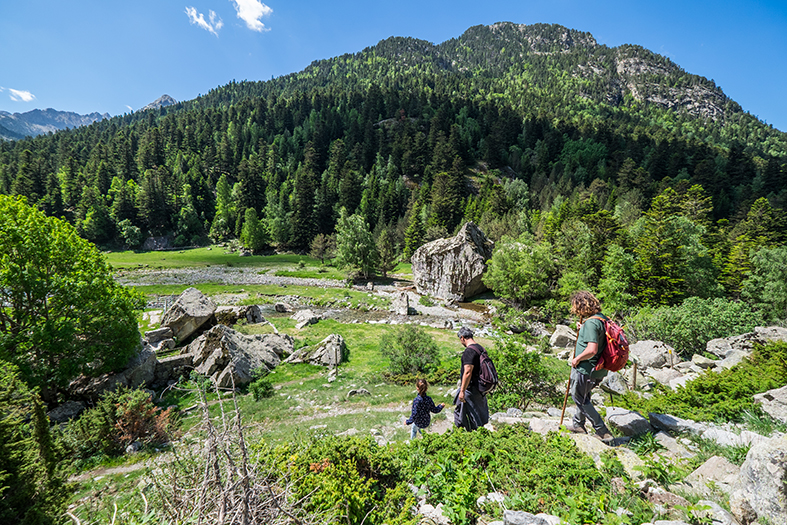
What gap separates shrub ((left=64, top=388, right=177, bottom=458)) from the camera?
A: 8.32 m

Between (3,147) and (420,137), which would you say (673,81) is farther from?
(3,147)

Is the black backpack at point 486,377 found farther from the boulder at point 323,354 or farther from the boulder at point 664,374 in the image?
the boulder at point 323,354

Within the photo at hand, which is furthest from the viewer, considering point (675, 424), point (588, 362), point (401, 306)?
point (401, 306)

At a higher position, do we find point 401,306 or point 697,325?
point 697,325

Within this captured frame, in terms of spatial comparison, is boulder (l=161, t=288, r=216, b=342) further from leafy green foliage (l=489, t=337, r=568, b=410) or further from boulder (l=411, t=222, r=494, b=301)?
boulder (l=411, t=222, r=494, b=301)

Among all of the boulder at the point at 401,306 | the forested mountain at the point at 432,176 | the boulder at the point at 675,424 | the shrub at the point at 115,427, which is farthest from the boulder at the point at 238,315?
the forested mountain at the point at 432,176

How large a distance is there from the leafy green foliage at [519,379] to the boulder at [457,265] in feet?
96.1

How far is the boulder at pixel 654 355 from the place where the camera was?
13.8m

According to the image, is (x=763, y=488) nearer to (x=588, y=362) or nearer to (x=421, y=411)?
(x=588, y=362)

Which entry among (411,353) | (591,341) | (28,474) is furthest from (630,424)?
(411,353)

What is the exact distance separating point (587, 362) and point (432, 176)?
3469 inches

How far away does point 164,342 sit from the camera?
55.0 ft

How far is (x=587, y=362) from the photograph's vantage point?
5641 millimetres

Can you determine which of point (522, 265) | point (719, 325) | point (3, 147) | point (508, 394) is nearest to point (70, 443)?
point (508, 394)
